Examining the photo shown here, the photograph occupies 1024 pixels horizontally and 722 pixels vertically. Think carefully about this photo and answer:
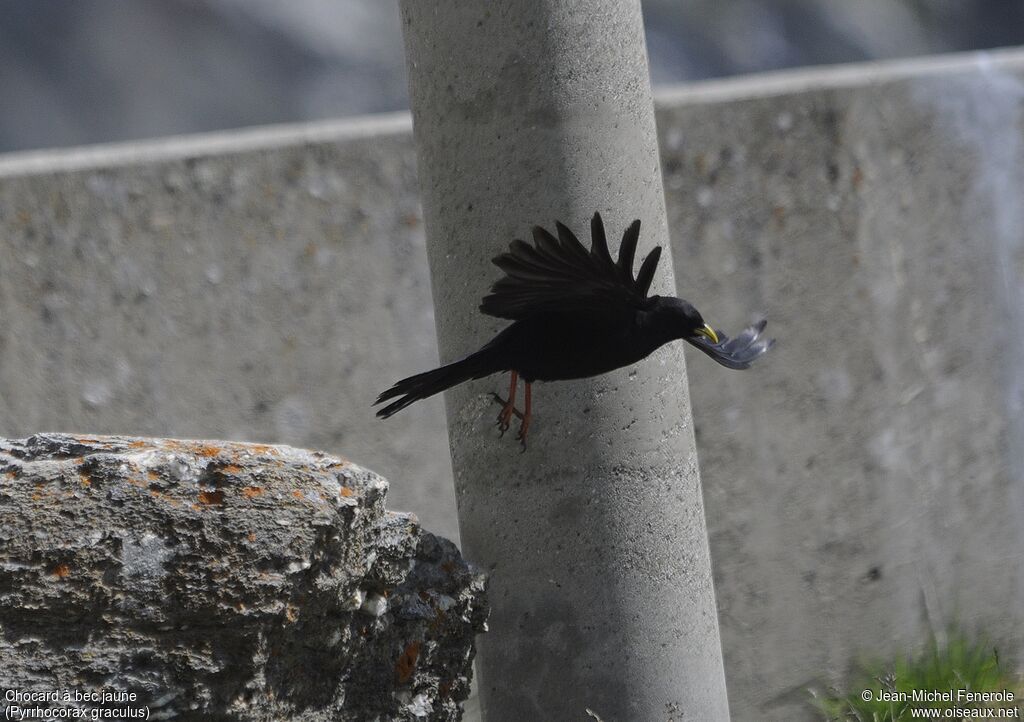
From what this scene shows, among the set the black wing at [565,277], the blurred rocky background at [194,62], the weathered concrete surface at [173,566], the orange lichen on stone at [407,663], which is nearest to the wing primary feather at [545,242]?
the black wing at [565,277]

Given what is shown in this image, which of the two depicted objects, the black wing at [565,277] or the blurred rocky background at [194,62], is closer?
the black wing at [565,277]

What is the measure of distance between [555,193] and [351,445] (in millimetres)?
1395

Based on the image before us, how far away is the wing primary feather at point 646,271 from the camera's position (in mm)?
1982

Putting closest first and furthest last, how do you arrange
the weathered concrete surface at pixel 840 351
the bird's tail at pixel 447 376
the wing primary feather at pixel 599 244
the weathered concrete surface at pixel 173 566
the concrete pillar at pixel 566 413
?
the weathered concrete surface at pixel 173 566 < the wing primary feather at pixel 599 244 < the bird's tail at pixel 447 376 < the concrete pillar at pixel 566 413 < the weathered concrete surface at pixel 840 351

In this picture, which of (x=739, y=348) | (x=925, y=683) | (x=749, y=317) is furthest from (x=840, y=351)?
(x=739, y=348)

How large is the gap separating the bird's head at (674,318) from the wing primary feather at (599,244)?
0.15 metres

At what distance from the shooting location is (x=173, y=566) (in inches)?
70.7

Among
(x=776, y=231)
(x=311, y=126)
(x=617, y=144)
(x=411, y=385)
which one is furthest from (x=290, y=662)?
(x=776, y=231)

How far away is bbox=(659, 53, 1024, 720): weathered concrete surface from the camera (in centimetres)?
359

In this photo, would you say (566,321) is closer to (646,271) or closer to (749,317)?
(646,271)

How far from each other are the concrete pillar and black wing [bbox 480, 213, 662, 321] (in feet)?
0.83

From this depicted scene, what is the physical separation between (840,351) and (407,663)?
6.41 feet

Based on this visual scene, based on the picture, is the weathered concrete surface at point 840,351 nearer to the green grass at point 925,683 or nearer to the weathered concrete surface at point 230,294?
the green grass at point 925,683

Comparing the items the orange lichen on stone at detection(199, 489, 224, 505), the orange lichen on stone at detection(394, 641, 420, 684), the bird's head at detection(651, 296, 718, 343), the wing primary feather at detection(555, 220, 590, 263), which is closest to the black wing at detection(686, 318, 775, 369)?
the bird's head at detection(651, 296, 718, 343)
